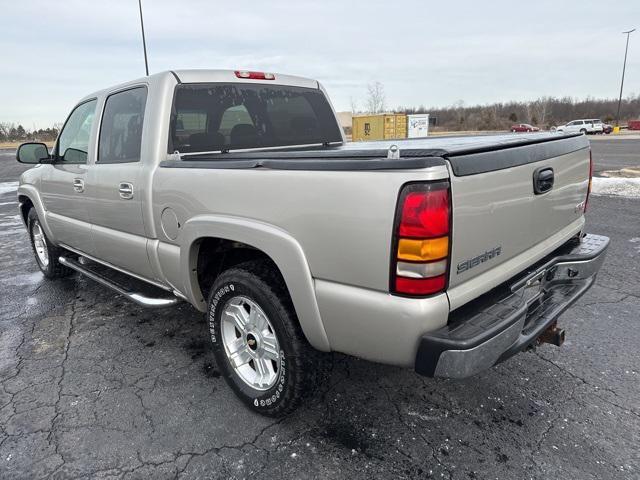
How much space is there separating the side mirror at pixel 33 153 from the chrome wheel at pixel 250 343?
291 cm

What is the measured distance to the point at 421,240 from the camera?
179cm

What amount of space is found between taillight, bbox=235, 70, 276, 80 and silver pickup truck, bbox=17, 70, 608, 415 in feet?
0.04

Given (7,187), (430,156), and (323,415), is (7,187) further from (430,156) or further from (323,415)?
(430,156)

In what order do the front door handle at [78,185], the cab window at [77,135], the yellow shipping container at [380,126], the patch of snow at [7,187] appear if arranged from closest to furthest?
the front door handle at [78,185]
the cab window at [77,135]
the patch of snow at [7,187]
the yellow shipping container at [380,126]

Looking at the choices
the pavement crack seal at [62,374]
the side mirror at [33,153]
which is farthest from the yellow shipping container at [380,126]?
the pavement crack seal at [62,374]

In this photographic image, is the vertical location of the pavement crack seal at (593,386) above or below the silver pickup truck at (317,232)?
below

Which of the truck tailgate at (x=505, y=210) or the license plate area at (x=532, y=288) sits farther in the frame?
the license plate area at (x=532, y=288)

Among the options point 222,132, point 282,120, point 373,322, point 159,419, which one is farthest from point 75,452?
point 282,120

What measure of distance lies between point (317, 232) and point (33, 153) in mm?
3633

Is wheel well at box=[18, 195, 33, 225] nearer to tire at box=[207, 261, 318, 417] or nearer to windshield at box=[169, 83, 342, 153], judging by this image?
windshield at box=[169, 83, 342, 153]

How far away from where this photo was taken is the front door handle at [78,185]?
12.5 feet

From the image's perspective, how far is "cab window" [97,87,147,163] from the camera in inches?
129

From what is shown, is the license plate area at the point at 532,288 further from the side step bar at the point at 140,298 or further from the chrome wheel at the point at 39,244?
the chrome wheel at the point at 39,244

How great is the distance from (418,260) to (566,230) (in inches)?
60.6
